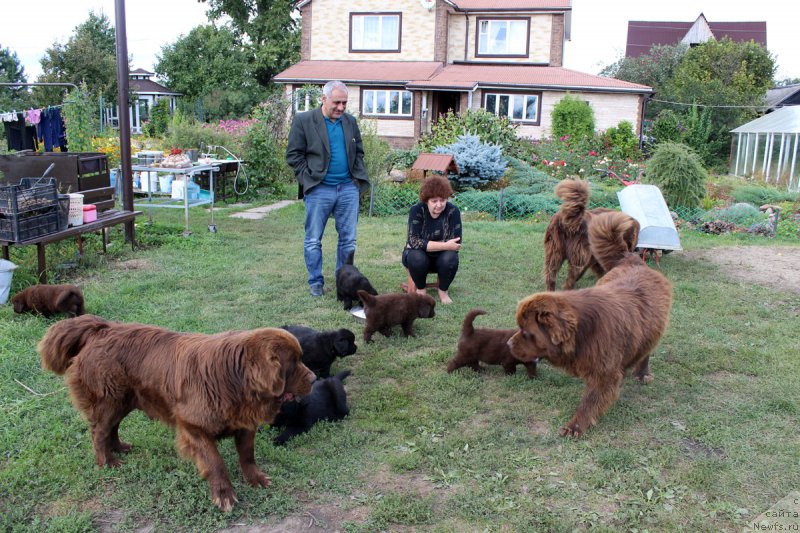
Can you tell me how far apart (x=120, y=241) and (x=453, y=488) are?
7532mm

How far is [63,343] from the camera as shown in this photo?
3305 mm

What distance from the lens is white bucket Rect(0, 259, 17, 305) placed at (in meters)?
6.19

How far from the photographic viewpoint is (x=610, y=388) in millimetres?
4023

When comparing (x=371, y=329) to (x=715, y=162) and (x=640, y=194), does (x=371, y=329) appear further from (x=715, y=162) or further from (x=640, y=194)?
(x=715, y=162)

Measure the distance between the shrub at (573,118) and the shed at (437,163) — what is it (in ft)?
39.0

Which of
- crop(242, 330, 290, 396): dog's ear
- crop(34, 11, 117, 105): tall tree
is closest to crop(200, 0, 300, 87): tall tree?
crop(34, 11, 117, 105): tall tree

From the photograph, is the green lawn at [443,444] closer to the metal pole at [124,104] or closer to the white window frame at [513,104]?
the metal pole at [124,104]

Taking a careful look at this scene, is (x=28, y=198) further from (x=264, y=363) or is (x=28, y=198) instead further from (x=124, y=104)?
(x=264, y=363)

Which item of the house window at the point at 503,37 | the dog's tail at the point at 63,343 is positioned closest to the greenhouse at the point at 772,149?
the house window at the point at 503,37

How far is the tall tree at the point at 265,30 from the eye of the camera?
41.3m

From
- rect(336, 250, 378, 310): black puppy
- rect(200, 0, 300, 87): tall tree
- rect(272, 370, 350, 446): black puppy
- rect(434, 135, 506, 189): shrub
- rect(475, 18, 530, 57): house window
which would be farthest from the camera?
rect(200, 0, 300, 87): tall tree

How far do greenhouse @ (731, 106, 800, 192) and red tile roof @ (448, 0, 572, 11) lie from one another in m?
9.13

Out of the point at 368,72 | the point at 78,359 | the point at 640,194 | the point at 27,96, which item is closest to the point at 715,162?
the point at 368,72

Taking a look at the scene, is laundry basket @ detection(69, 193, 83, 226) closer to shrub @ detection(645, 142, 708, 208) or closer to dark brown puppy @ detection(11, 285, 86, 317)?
dark brown puppy @ detection(11, 285, 86, 317)
